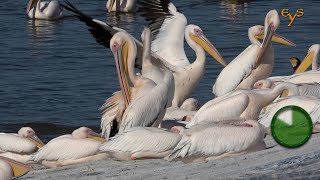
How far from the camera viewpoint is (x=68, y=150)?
26.7 ft

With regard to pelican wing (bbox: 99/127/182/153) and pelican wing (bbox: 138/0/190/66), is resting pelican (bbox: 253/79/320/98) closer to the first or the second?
pelican wing (bbox: 138/0/190/66)

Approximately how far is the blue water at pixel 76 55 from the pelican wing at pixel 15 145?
245cm

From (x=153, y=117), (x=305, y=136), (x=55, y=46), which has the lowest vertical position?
(x=55, y=46)

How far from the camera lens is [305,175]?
20.5 feet

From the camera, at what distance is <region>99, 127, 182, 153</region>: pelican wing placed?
7.68 metres

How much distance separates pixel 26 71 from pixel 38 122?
128 inches

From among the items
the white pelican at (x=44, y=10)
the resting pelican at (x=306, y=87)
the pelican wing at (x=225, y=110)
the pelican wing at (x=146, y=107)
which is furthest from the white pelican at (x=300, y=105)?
the white pelican at (x=44, y=10)

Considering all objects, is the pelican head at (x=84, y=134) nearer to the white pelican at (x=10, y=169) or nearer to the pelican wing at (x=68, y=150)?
the pelican wing at (x=68, y=150)

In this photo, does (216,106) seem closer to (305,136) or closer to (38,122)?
(305,136)

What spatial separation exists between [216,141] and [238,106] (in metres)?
1.02

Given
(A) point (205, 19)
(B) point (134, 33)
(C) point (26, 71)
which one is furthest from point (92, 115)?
(A) point (205, 19)

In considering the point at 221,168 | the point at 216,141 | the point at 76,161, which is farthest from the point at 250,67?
the point at 221,168

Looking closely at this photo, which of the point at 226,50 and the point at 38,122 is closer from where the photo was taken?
the point at 38,122

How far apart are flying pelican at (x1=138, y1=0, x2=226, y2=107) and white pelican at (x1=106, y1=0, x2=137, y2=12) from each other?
9.15 metres
